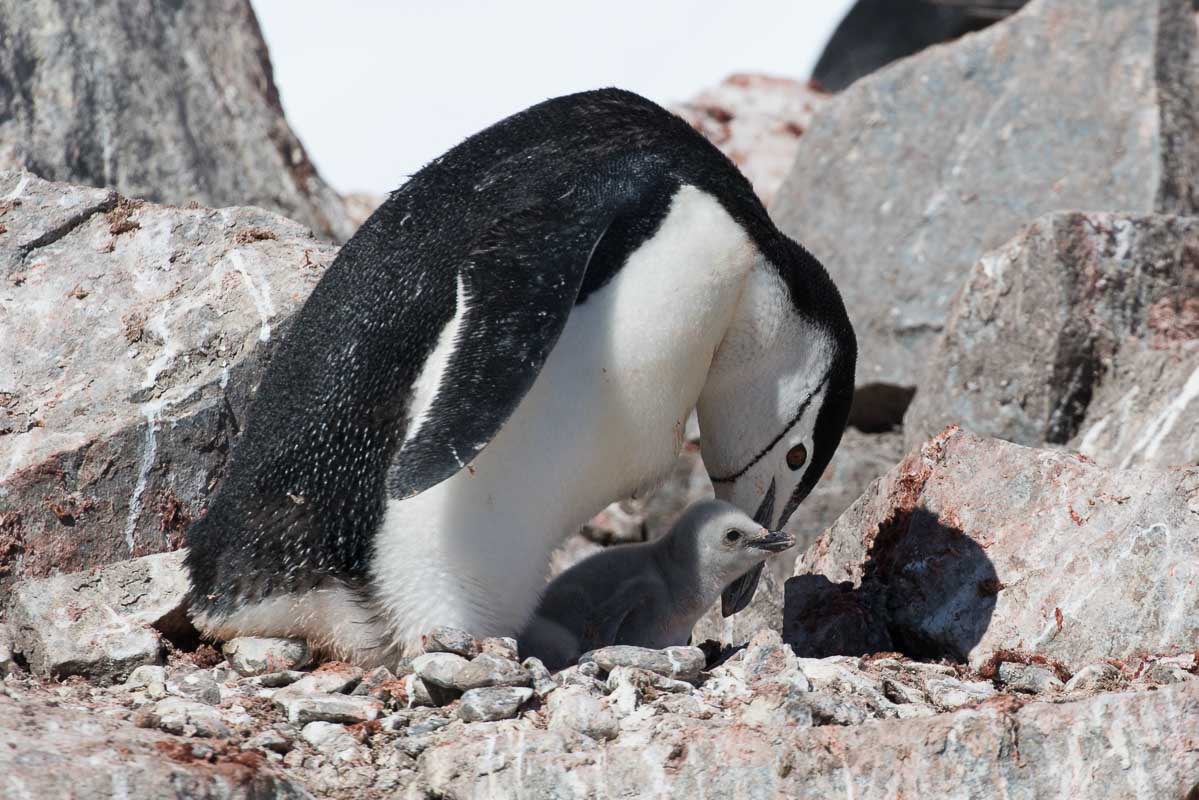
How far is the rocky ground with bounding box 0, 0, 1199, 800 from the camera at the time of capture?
2.77 metres

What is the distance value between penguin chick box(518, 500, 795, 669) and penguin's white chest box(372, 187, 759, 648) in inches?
10.6

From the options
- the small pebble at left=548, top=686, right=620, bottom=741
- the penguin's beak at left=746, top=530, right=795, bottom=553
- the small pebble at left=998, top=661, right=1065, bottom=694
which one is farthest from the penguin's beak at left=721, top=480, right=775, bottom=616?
the small pebble at left=548, top=686, right=620, bottom=741

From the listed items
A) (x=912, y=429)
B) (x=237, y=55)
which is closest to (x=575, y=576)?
(x=912, y=429)

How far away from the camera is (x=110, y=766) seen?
2.57 m

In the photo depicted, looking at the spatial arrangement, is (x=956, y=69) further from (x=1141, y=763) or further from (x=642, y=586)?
(x=1141, y=763)

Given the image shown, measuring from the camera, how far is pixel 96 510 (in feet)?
12.6

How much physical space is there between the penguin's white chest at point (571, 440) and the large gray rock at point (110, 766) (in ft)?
2.37

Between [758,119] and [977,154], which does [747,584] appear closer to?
[977,154]

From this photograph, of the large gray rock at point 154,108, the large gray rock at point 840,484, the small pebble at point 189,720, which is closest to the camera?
the small pebble at point 189,720

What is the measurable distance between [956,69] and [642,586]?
4.18m

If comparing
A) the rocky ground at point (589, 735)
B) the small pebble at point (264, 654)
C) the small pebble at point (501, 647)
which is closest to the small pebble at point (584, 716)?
the rocky ground at point (589, 735)

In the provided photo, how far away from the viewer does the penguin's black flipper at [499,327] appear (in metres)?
3.14

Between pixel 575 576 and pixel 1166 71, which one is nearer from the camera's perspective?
pixel 575 576

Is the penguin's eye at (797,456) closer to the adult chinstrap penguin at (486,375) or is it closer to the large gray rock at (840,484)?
the adult chinstrap penguin at (486,375)
